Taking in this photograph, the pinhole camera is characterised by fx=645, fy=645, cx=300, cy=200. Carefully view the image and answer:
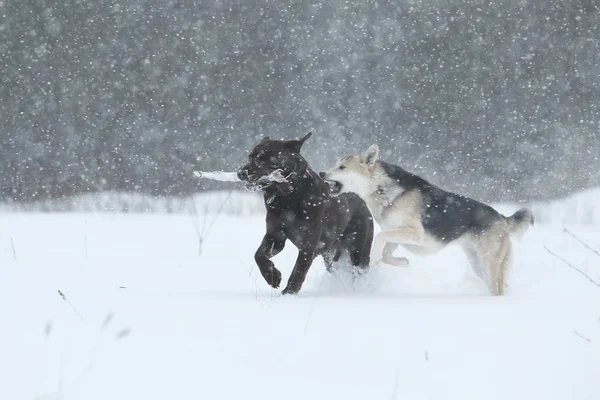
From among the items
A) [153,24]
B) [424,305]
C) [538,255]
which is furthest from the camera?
[153,24]

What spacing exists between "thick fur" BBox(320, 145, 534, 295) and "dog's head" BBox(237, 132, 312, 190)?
2.74ft

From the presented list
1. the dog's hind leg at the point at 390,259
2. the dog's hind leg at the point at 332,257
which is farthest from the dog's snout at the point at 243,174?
the dog's hind leg at the point at 390,259

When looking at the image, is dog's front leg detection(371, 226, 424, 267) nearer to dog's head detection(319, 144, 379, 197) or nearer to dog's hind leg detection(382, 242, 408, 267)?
dog's hind leg detection(382, 242, 408, 267)

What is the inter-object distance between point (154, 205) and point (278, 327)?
11.8 m

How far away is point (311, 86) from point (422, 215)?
1616cm

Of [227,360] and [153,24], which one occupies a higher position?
[153,24]

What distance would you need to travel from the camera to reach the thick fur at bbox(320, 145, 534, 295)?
20.2 ft

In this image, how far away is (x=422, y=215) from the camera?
6.26 m

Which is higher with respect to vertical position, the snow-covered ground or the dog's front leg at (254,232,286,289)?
the snow-covered ground

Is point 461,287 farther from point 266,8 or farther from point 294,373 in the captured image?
point 266,8

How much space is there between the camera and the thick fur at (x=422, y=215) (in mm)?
6168

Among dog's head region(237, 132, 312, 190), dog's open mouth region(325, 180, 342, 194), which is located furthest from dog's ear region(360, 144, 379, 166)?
dog's head region(237, 132, 312, 190)

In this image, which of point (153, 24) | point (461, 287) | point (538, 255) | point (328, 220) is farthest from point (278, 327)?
point (153, 24)

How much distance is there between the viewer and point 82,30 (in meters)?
21.3
